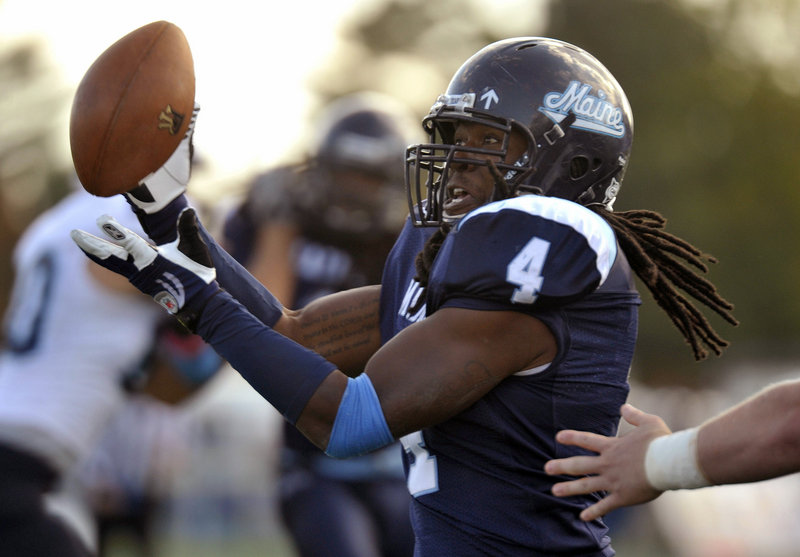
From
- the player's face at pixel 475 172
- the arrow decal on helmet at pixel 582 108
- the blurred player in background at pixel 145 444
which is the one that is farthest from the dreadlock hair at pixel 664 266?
the blurred player in background at pixel 145 444

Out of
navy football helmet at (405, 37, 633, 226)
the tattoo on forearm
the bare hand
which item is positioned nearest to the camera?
the bare hand

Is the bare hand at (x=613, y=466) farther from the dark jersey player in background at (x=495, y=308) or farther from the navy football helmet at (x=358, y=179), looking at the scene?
the navy football helmet at (x=358, y=179)

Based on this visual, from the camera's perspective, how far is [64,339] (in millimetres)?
4914

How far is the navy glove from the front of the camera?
267 centimetres

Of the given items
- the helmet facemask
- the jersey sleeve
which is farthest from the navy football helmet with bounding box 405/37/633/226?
the jersey sleeve

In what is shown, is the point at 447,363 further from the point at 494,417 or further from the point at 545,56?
the point at 545,56

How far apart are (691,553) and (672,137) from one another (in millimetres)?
14195

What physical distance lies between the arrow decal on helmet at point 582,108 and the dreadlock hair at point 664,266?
0.21m

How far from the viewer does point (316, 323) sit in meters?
3.35

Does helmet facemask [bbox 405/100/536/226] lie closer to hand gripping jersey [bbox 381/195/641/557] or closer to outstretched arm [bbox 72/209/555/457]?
hand gripping jersey [bbox 381/195/641/557]

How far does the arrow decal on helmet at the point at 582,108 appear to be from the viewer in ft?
9.89

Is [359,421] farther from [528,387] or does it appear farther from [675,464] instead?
[675,464]

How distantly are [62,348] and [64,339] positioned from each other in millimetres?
38

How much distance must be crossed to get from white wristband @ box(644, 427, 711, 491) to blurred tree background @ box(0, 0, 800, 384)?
64.0ft
